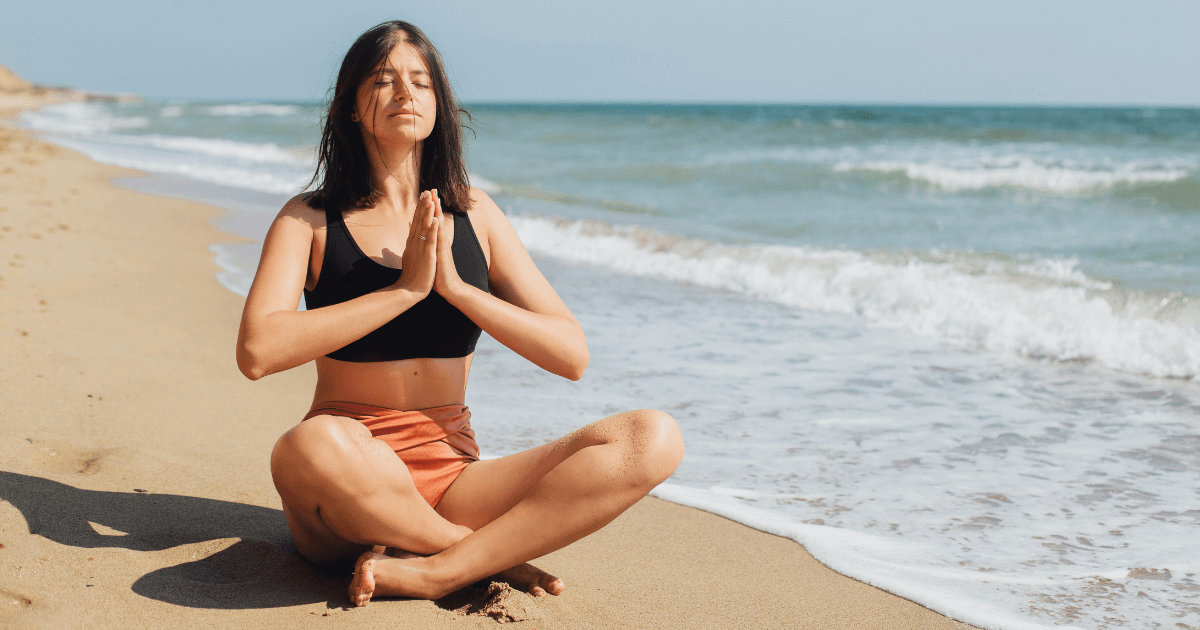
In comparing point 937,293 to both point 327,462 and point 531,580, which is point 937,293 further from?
point 327,462

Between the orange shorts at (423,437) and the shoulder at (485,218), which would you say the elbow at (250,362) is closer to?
the orange shorts at (423,437)

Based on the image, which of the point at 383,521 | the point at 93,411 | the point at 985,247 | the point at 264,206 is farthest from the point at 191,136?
the point at 383,521

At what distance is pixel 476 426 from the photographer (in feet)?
13.9

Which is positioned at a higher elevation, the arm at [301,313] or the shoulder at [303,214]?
the shoulder at [303,214]

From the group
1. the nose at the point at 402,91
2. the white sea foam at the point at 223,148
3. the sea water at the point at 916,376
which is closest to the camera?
the nose at the point at 402,91

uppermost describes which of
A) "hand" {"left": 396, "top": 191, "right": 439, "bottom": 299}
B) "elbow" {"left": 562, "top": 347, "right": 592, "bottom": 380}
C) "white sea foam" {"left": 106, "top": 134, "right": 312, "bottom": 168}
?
"hand" {"left": 396, "top": 191, "right": 439, "bottom": 299}

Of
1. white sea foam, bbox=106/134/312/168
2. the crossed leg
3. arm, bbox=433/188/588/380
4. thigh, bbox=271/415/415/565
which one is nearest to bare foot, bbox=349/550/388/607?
the crossed leg

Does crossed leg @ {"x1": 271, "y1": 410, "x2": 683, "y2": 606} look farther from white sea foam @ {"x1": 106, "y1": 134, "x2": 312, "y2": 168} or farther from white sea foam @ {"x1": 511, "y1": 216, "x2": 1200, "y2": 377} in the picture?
white sea foam @ {"x1": 106, "y1": 134, "x2": 312, "y2": 168}

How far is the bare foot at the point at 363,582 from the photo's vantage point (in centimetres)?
228

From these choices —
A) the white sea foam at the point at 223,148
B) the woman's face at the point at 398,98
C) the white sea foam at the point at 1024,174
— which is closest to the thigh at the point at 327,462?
the woman's face at the point at 398,98

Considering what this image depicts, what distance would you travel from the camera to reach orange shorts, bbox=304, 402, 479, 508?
95.8 inches

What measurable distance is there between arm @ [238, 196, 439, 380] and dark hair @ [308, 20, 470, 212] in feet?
0.81

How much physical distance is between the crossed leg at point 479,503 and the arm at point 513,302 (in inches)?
10.1

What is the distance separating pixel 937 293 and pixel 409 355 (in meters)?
5.83
